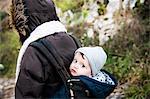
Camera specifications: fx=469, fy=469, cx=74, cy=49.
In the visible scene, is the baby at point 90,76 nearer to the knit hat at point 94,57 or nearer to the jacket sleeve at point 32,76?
the knit hat at point 94,57

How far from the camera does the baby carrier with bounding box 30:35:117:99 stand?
10.3ft

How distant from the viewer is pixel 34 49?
3.17m

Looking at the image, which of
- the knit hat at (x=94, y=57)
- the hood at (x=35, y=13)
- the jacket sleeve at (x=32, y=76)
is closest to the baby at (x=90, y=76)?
the knit hat at (x=94, y=57)

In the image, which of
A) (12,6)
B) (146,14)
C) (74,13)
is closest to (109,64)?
(146,14)

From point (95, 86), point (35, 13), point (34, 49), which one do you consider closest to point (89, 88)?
point (95, 86)

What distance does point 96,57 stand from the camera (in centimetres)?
325

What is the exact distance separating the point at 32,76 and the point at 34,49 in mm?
187

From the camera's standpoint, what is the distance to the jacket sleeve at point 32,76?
312 centimetres

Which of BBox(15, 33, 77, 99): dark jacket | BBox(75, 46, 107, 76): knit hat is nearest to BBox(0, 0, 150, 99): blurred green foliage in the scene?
BBox(75, 46, 107, 76): knit hat

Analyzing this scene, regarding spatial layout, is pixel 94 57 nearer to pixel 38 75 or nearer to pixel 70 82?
pixel 70 82

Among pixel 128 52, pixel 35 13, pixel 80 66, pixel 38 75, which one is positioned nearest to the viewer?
pixel 38 75

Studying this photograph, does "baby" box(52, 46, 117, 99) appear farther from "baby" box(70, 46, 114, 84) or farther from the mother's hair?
the mother's hair

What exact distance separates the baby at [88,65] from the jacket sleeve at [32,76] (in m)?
0.23

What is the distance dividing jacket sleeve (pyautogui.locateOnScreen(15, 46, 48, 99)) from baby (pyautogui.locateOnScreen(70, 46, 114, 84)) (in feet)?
0.74
